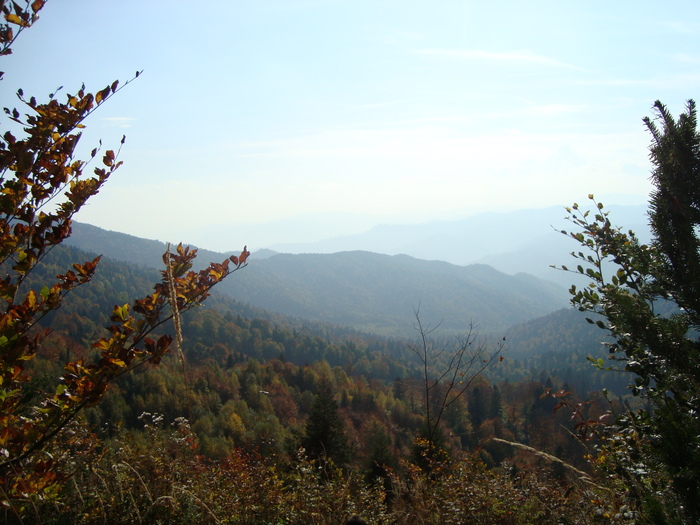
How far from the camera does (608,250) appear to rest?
11.0 ft

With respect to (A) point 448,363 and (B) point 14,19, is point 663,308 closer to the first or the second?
(A) point 448,363

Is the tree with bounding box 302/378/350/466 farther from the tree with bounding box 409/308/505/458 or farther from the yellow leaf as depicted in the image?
the yellow leaf

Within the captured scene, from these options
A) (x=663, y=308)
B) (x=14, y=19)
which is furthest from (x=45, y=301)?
(x=663, y=308)

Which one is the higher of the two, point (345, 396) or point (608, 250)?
point (608, 250)

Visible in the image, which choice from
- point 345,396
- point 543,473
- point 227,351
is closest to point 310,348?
point 227,351

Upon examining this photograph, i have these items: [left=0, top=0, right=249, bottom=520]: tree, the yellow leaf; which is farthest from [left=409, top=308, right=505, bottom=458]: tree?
the yellow leaf

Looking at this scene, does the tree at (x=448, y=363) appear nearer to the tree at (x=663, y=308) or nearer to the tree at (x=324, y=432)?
the tree at (x=663, y=308)

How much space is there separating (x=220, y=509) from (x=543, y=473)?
4330 mm

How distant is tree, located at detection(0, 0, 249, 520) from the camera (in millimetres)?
1891

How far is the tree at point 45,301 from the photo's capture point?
1.89m

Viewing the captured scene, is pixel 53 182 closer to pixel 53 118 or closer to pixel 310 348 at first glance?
pixel 53 118

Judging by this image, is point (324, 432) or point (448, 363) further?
point (324, 432)

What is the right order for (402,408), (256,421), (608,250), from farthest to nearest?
(402,408)
(256,421)
(608,250)

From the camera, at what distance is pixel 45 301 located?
212cm
